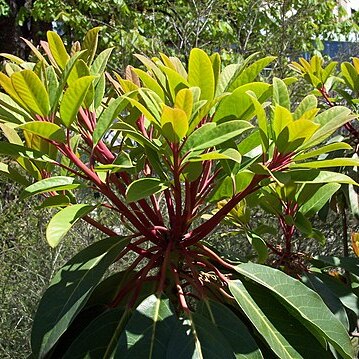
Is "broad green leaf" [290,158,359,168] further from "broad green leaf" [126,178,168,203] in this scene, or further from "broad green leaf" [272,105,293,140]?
"broad green leaf" [126,178,168,203]

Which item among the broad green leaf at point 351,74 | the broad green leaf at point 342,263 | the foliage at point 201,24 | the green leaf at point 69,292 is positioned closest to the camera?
the green leaf at point 69,292

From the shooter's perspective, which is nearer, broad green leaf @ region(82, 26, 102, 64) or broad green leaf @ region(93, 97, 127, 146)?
broad green leaf @ region(93, 97, 127, 146)

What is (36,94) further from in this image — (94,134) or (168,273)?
(168,273)

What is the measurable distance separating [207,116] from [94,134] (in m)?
0.28

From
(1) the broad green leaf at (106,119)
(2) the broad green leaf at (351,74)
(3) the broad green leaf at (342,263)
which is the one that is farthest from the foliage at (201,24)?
(1) the broad green leaf at (106,119)

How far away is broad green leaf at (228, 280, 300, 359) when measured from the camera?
1266mm

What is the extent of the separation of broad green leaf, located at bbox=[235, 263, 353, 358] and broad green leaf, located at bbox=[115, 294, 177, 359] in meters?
0.21

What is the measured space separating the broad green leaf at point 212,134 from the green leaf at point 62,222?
267 millimetres

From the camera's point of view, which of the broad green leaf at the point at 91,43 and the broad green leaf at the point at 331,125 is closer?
the broad green leaf at the point at 331,125

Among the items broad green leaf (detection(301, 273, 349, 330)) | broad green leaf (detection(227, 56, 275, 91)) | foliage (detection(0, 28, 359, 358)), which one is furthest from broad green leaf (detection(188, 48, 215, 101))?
broad green leaf (detection(301, 273, 349, 330))

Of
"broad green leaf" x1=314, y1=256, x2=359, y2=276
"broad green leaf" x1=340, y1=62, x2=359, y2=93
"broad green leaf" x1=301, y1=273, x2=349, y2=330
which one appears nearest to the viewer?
"broad green leaf" x1=301, y1=273, x2=349, y2=330

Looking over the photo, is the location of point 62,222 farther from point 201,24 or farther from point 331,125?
point 201,24

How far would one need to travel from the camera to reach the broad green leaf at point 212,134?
48.0 inches

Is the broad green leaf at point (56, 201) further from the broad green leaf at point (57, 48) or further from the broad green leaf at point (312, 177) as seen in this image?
the broad green leaf at point (312, 177)
